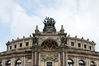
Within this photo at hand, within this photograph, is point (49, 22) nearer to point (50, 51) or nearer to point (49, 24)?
point (49, 24)

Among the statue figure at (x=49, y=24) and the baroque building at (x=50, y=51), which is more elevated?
the statue figure at (x=49, y=24)

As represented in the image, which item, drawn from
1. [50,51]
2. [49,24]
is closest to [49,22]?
[49,24]

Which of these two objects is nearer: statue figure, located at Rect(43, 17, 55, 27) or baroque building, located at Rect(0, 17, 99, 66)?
baroque building, located at Rect(0, 17, 99, 66)

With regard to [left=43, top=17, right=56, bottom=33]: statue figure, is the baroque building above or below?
below

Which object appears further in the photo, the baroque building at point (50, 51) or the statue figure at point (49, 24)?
the statue figure at point (49, 24)

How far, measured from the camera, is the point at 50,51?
70875 mm

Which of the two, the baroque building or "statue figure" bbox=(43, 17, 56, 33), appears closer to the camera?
the baroque building

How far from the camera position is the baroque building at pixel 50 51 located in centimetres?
7031

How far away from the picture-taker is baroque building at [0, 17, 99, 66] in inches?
2768

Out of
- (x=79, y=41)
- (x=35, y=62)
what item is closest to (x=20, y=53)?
(x=35, y=62)

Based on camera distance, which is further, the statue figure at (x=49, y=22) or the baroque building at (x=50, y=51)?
the statue figure at (x=49, y=22)

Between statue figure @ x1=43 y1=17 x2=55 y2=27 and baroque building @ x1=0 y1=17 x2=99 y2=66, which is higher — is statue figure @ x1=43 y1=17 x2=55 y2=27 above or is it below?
above

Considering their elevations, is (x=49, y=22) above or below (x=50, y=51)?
above

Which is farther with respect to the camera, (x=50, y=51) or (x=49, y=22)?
(x=49, y=22)
